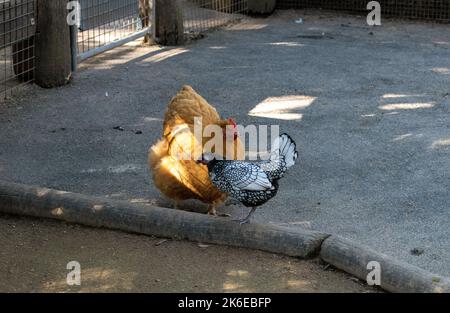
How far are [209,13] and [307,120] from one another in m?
5.15

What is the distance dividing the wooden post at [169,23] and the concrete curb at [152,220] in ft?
17.2

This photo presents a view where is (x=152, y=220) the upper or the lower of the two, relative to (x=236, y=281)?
upper

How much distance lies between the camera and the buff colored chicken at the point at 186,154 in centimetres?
581

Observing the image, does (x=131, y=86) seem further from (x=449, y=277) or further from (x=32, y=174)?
(x=449, y=277)

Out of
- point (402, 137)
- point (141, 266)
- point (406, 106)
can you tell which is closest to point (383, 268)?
point (141, 266)

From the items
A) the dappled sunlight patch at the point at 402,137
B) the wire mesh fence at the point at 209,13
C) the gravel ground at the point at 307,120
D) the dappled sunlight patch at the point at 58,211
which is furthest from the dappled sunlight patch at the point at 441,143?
the wire mesh fence at the point at 209,13

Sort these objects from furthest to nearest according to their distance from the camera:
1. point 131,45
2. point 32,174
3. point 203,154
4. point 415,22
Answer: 1. point 415,22
2. point 131,45
3. point 32,174
4. point 203,154

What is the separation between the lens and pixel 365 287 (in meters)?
4.99

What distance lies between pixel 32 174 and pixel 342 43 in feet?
18.5

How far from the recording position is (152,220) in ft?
18.7

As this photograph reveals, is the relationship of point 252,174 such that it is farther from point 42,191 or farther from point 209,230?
point 42,191

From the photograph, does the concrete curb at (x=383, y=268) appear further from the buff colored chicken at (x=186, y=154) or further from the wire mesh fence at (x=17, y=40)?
the wire mesh fence at (x=17, y=40)

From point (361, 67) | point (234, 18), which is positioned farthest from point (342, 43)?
point (234, 18)

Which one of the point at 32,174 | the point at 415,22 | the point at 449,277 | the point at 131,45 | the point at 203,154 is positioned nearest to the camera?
the point at 449,277
